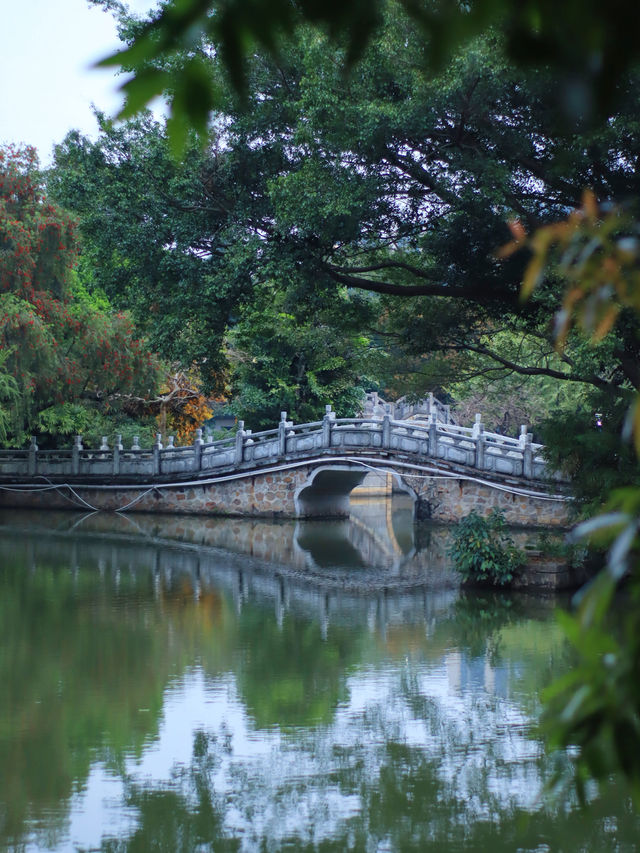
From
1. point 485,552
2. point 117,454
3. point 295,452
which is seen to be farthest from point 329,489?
point 485,552

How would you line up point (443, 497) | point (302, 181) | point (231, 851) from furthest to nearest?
point (443, 497)
point (302, 181)
point (231, 851)

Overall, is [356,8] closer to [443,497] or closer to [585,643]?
[585,643]

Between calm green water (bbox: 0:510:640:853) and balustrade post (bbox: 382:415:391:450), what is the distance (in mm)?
6319

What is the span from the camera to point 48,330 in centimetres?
1984

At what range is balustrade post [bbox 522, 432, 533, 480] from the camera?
61.0 ft

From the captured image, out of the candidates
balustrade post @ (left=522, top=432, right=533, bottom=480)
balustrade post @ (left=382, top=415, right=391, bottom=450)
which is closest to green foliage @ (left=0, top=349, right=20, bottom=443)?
balustrade post @ (left=382, top=415, right=391, bottom=450)

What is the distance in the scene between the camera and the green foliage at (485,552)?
1221cm

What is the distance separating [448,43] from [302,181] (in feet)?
31.8

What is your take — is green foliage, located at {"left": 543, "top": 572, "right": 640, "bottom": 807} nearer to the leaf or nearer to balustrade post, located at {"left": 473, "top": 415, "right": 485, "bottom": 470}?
the leaf

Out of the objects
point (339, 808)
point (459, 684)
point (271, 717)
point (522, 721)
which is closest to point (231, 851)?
point (339, 808)

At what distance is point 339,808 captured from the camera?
5.30 m

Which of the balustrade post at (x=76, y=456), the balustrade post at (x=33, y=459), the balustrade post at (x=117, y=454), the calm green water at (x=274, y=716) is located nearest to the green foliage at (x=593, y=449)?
the calm green water at (x=274, y=716)

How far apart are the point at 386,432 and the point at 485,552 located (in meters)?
7.97

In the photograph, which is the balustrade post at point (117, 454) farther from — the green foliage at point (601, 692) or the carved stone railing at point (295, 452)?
the green foliage at point (601, 692)
